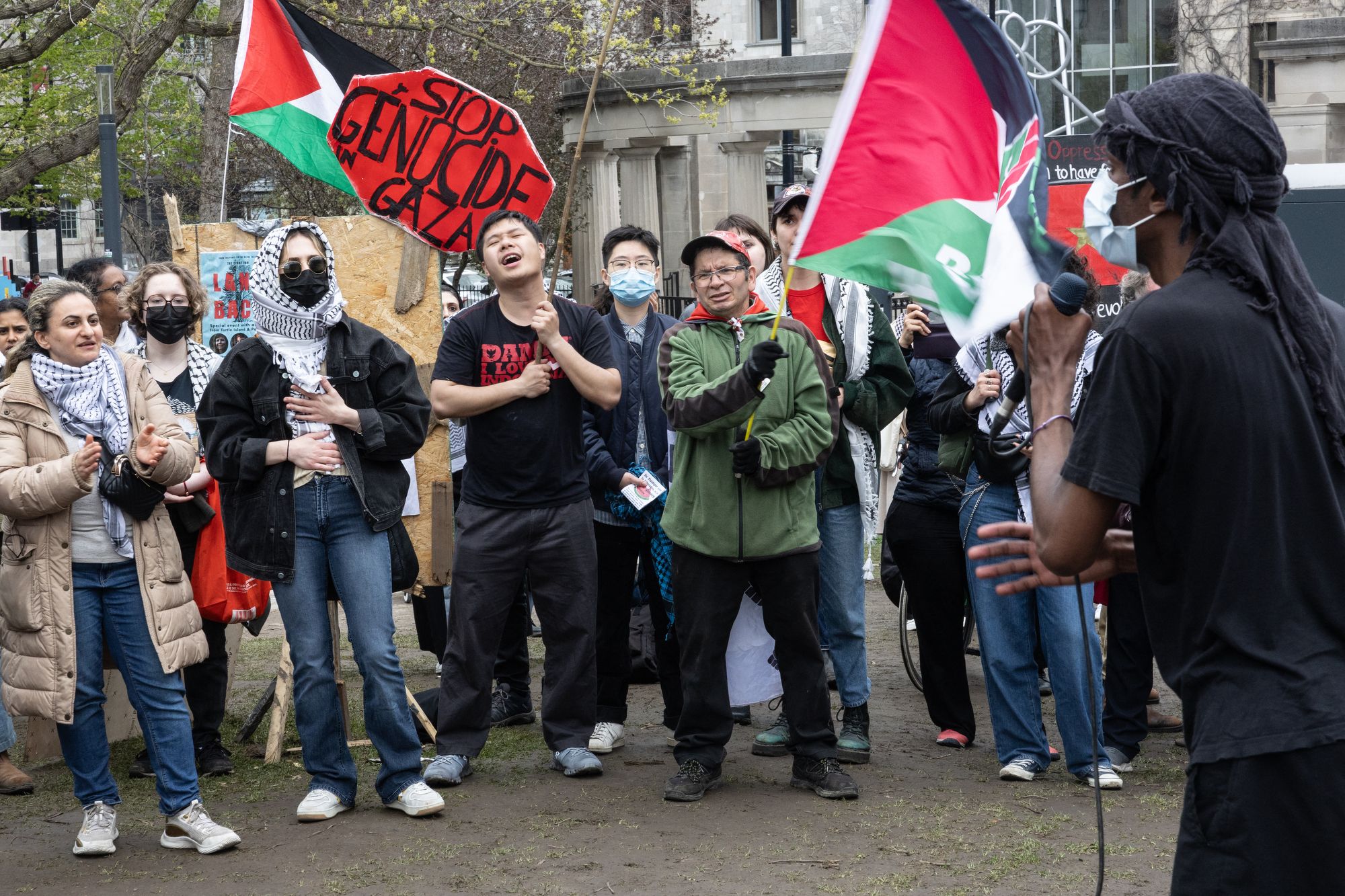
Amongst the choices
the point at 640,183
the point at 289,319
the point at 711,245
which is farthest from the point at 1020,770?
the point at 640,183

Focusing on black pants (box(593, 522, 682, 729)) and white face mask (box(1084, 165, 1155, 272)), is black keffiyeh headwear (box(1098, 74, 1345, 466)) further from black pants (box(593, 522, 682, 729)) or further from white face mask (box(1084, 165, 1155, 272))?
black pants (box(593, 522, 682, 729))

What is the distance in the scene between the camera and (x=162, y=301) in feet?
21.8

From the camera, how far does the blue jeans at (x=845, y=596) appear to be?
6.55 m

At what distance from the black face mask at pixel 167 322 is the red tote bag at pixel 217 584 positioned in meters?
0.67

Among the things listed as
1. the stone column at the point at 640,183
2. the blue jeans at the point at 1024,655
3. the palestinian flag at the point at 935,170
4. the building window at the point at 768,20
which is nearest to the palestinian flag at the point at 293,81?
the blue jeans at the point at 1024,655

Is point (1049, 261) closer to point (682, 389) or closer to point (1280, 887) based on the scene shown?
point (1280, 887)

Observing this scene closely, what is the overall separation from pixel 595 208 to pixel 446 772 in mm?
24719

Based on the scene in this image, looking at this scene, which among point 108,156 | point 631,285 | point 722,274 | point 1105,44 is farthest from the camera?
point 1105,44

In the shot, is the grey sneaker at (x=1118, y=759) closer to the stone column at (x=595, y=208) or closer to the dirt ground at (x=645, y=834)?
the dirt ground at (x=645, y=834)

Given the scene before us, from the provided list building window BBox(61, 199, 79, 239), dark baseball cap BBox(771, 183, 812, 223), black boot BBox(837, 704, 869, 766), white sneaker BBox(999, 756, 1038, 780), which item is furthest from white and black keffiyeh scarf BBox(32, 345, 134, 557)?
building window BBox(61, 199, 79, 239)

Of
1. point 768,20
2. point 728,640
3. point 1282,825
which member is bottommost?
point 728,640

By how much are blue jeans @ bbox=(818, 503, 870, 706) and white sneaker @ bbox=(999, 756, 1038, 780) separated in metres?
0.71

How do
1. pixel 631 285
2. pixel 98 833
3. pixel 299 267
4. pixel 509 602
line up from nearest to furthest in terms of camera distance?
1. pixel 98 833
2. pixel 299 267
3. pixel 509 602
4. pixel 631 285

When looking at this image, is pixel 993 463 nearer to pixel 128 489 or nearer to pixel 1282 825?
pixel 128 489
